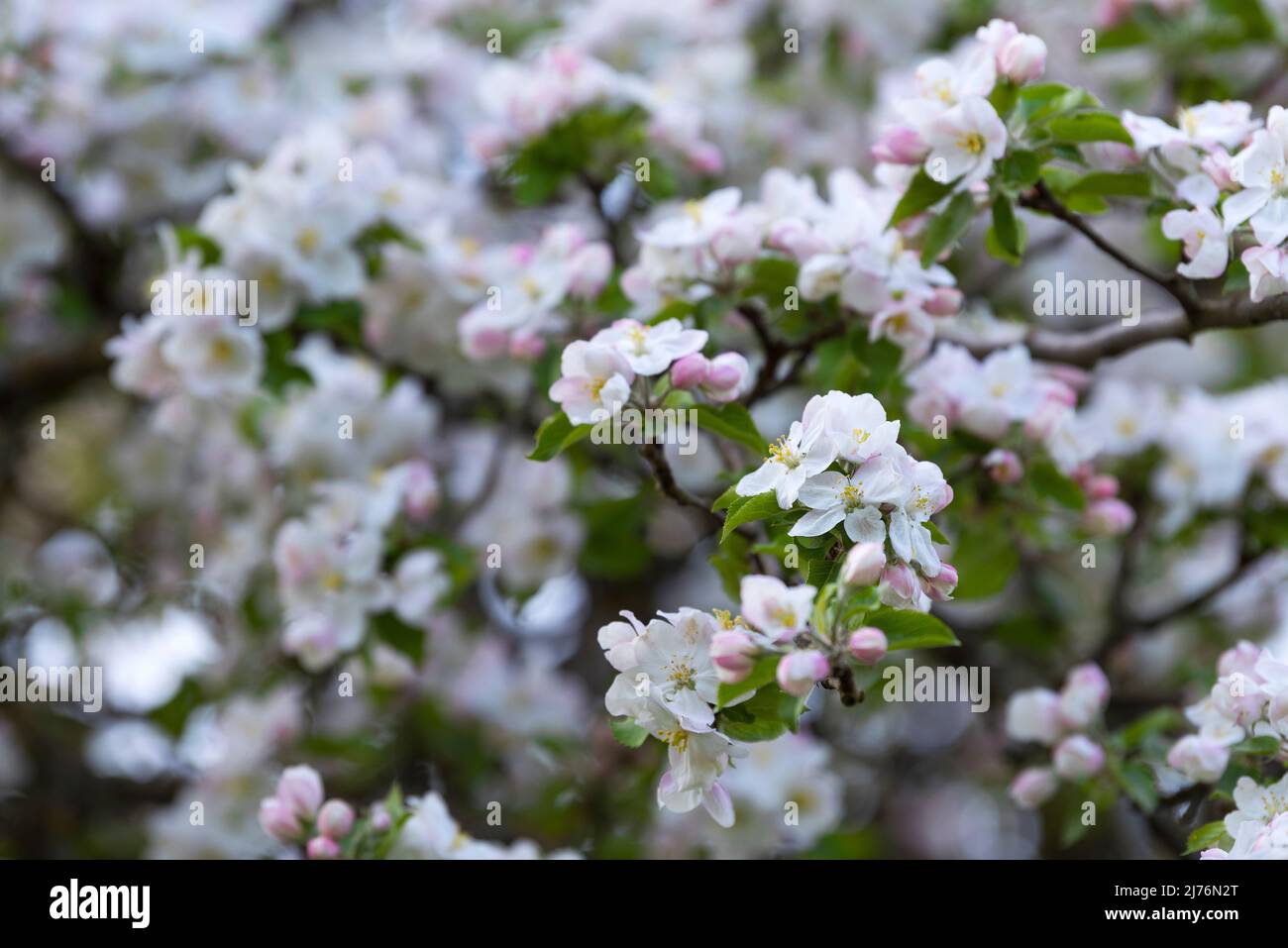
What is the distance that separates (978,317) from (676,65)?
3.36 feet

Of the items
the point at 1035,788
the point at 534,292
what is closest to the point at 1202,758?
the point at 1035,788

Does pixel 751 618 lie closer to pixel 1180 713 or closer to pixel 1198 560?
pixel 1180 713

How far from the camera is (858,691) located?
1.23 m

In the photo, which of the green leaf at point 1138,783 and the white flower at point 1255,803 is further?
the green leaf at point 1138,783

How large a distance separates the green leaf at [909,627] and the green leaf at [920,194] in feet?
2.07

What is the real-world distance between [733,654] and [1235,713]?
68 cm

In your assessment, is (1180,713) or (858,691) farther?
(1180,713)

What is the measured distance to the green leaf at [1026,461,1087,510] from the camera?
1818mm

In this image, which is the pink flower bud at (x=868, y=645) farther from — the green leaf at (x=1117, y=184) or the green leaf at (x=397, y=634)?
the green leaf at (x=397, y=634)

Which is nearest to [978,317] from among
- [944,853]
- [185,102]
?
[185,102]

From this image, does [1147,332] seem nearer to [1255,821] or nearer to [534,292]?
[1255,821]

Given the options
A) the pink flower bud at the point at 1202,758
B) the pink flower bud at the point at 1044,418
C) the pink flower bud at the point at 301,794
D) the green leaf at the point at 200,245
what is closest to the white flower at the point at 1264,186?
the pink flower bud at the point at 1044,418

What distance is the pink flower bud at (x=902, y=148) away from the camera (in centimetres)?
159

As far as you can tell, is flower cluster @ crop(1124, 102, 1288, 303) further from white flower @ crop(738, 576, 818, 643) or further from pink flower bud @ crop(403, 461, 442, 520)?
pink flower bud @ crop(403, 461, 442, 520)
